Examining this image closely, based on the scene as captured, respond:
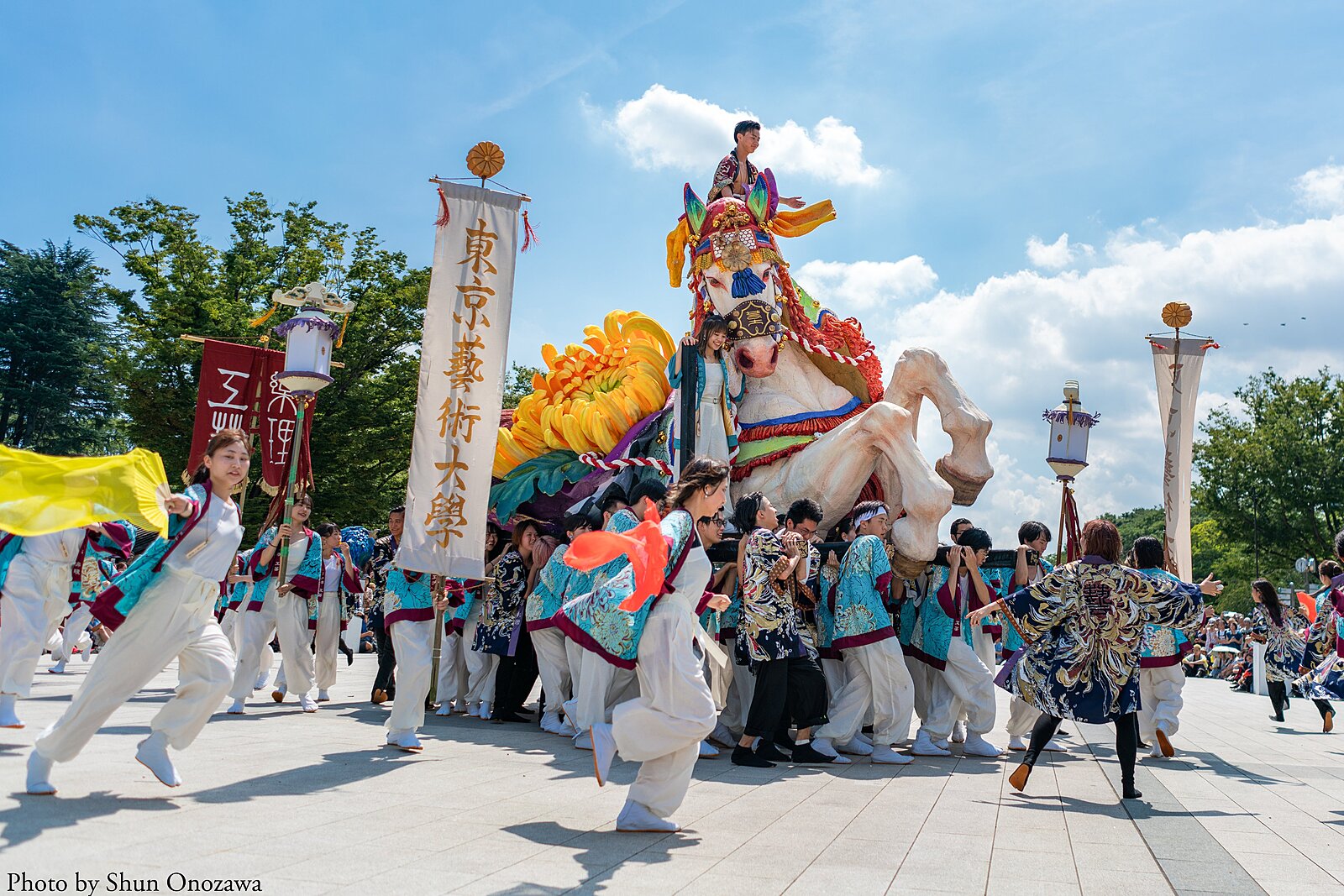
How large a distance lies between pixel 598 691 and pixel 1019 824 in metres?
2.96

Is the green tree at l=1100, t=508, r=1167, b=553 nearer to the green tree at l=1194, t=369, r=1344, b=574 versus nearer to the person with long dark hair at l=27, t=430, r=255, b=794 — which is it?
the green tree at l=1194, t=369, r=1344, b=574

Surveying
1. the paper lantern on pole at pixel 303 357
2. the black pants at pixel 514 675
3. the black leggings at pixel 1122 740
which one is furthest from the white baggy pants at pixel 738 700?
the paper lantern on pole at pixel 303 357

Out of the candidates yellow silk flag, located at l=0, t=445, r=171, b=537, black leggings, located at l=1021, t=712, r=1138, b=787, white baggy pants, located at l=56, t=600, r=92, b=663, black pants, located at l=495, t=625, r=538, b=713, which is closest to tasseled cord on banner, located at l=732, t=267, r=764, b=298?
black pants, located at l=495, t=625, r=538, b=713

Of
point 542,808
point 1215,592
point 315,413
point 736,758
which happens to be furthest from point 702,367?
point 315,413

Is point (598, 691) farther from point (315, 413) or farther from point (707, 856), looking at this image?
point (315, 413)

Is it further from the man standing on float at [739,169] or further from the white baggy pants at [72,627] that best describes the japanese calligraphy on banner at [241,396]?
the man standing on float at [739,169]

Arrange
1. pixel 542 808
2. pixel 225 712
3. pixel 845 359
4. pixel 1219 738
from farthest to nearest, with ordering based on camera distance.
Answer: pixel 845 359, pixel 1219 738, pixel 225 712, pixel 542 808

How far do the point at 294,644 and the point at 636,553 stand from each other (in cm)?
550

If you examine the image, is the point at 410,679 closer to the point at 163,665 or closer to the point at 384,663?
the point at 163,665

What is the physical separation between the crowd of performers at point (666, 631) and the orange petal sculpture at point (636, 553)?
0.01 meters

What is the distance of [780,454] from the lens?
902 centimetres

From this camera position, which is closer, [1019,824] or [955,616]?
[1019,824]

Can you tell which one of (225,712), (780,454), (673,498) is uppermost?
(780,454)

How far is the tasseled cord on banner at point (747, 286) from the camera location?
9367mm
